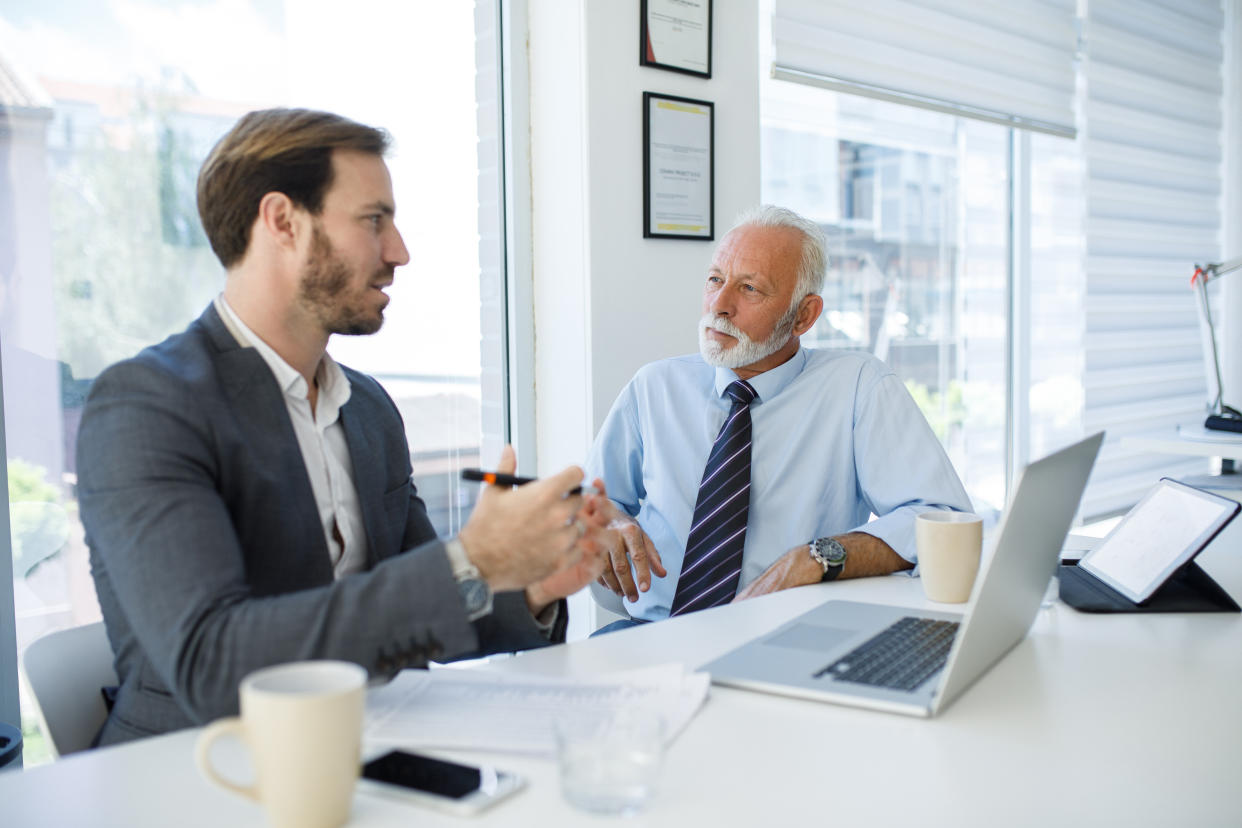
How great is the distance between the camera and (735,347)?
2158 millimetres

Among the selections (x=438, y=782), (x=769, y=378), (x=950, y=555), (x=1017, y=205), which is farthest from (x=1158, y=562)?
(x=1017, y=205)

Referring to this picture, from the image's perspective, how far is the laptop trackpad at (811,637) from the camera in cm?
122

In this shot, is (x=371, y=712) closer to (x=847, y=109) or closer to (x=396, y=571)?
(x=396, y=571)

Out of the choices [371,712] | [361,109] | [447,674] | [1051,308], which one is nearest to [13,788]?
[371,712]

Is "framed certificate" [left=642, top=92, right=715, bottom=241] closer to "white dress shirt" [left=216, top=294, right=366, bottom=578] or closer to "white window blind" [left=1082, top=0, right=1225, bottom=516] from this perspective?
"white dress shirt" [left=216, top=294, right=366, bottom=578]

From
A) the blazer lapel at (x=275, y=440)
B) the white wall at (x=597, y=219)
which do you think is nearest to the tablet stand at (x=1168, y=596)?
the blazer lapel at (x=275, y=440)

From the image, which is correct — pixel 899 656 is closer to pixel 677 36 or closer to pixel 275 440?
pixel 275 440

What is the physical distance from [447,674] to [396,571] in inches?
7.6

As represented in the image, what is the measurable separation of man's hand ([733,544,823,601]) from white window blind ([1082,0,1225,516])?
3296 mm

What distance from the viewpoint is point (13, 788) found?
87cm

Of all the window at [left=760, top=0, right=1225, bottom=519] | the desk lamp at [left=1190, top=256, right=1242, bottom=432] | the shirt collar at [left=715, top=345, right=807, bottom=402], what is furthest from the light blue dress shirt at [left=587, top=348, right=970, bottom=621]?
the desk lamp at [left=1190, top=256, right=1242, bottom=432]

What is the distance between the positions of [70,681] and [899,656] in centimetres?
96

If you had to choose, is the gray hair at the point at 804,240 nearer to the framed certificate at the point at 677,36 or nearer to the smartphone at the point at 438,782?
the framed certificate at the point at 677,36

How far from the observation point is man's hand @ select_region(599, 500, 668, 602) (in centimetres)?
172
